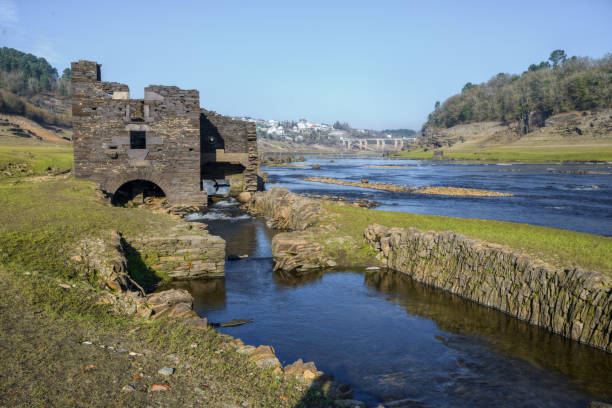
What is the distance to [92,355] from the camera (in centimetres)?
622

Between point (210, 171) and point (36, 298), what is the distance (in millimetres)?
27496

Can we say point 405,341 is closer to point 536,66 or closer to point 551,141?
point 551,141

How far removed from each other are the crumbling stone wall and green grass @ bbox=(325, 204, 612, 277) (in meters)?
13.5

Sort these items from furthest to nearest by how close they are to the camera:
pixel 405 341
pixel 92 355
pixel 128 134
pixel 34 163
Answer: pixel 34 163, pixel 128 134, pixel 405 341, pixel 92 355

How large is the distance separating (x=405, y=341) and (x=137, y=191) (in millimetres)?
23292

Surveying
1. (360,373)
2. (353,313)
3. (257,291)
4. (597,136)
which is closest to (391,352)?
(360,373)

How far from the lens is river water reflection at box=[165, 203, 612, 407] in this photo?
779 centimetres

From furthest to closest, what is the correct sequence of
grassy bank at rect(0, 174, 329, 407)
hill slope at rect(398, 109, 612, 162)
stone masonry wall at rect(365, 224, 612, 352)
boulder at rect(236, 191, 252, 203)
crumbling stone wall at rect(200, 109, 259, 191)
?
1. hill slope at rect(398, 109, 612, 162)
2. crumbling stone wall at rect(200, 109, 259, 191)
3. boulder at rect(236, 191, 252, 203)
4. stone masonry wall at rect(365, 224, 612, 352)
5. grassy bank at rect(0, 174, 329, 407)

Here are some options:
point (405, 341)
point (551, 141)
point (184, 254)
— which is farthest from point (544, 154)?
point (184, 254)

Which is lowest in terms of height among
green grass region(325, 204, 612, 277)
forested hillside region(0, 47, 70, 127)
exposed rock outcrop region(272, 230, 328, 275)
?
exposed rock outcrop region(272, 230, 328, 275)

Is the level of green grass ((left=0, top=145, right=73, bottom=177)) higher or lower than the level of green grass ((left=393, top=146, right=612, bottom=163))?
lower

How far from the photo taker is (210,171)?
1361 inches

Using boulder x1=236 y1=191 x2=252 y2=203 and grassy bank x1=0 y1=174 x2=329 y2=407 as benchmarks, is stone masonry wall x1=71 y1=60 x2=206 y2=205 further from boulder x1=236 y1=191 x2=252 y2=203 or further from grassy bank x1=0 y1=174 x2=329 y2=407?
grassy bank x1=0 y1=174 x2=329 y2=407

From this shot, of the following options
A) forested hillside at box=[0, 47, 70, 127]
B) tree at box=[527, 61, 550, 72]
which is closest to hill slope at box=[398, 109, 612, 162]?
tree at box=[527, 61, 550, 72]
